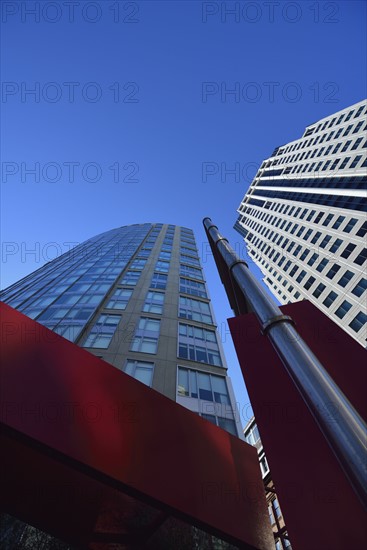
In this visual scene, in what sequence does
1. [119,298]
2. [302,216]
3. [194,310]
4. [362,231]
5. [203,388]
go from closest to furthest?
1. [203,388]
2. [119,298]
3. [194,310]
4. [362,231]
5. [302,216]

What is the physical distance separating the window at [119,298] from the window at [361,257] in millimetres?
30740

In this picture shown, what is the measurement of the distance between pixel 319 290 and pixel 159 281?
29006 mm

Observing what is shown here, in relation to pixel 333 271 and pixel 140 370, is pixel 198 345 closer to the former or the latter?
pixel 140 370

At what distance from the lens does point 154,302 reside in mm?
22266

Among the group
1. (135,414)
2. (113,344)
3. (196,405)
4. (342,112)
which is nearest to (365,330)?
(196,405)

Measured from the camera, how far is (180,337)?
18344 mm

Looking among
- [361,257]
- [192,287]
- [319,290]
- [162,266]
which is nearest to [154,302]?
[192,287]

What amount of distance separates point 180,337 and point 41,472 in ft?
43.1

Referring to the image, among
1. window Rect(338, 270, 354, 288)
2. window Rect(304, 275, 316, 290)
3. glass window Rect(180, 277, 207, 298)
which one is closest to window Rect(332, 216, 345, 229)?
window Rect(338, 270, 354, 288)

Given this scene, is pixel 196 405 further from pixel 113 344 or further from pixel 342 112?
pixel 342 112

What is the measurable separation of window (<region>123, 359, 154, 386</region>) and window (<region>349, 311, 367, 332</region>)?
96.7 feet

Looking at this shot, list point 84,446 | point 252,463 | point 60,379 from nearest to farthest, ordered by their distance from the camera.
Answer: point 84,446 < point 60,379 < point 252,463

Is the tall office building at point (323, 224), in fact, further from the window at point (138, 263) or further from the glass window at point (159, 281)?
the window at point (138, 263)

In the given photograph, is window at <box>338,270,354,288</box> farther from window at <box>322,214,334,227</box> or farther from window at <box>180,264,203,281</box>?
window at <box>180,264,203,281</box>
